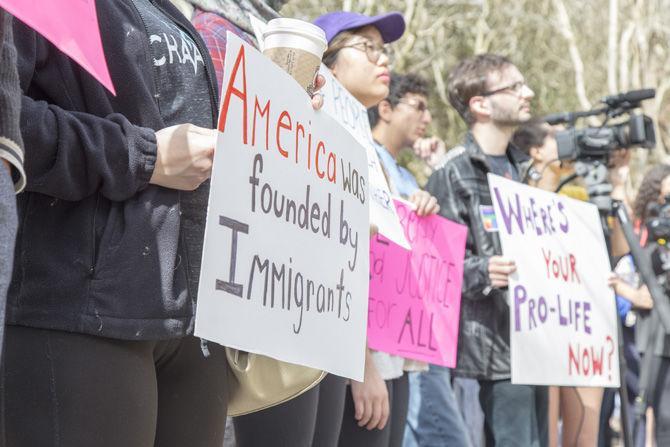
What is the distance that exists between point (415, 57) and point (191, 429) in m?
13.1

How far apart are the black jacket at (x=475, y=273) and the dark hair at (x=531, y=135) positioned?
4.74 ft

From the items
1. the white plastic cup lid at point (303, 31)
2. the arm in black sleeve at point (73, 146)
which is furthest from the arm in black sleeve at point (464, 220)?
the arm in black sleeve at point (73, 146)

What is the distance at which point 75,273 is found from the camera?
1537mm

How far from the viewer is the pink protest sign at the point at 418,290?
3143 mm

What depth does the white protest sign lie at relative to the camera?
2.65m

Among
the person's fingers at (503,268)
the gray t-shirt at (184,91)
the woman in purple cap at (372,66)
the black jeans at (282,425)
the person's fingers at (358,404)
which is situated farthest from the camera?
the person's fingers at (503,268)

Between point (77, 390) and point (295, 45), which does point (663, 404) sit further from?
point (77, 390)

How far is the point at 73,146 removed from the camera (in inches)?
60.3

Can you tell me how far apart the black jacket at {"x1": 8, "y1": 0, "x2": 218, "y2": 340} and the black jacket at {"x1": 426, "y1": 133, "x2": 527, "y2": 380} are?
2106 millimetres

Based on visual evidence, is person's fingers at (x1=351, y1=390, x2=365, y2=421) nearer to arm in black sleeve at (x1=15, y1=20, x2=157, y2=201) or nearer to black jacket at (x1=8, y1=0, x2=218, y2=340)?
black jacket at (x1=8, y1=0, x2=218, y2=340)

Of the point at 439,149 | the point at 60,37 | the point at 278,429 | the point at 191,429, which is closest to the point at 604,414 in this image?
the point at 439,149

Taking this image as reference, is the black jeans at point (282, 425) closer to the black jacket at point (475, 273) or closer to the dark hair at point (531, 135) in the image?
the black jacket at point (475, 273)

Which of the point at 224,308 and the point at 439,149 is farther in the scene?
the point at 439,149

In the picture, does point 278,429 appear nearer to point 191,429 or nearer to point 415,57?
point 191,429
